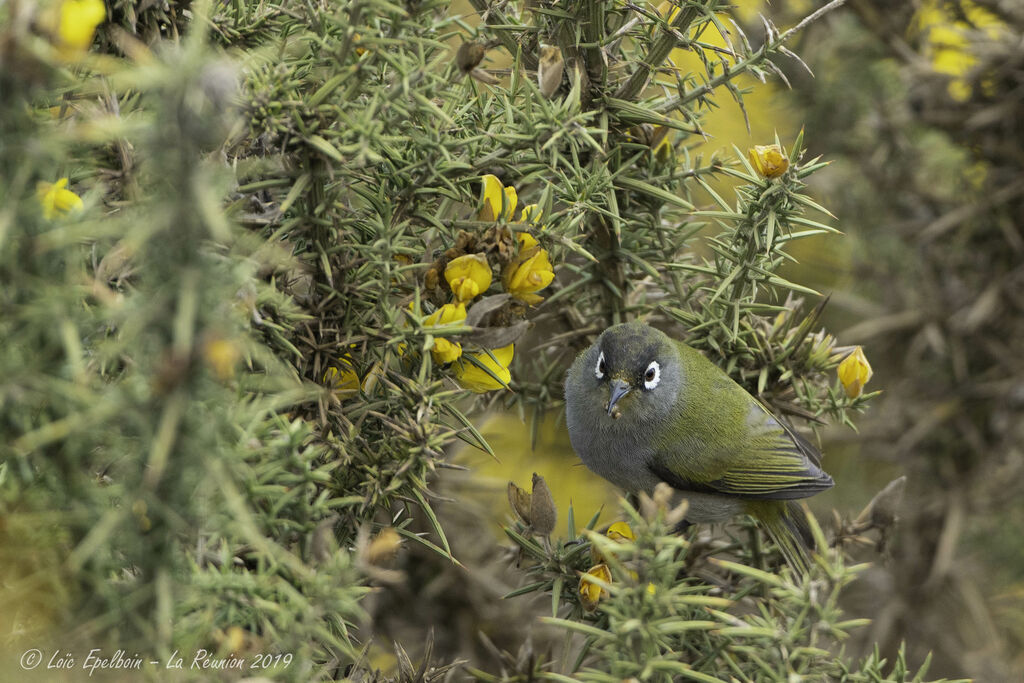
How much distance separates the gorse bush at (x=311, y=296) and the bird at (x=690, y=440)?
51 cm

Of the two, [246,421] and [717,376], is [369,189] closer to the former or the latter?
[246,421]

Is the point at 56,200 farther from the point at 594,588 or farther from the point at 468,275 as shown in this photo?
the point at 594,588

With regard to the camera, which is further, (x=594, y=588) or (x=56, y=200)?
(x=594, y=588)

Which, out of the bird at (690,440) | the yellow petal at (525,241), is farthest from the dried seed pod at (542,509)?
the bird at (690,440)

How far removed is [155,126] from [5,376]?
377 mm

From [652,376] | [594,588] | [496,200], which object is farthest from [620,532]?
[652,376]

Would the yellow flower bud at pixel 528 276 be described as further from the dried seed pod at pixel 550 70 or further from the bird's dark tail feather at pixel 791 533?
the bird's dark tail feather at pixel 791 533

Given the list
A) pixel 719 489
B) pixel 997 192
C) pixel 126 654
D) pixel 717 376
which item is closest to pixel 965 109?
pixel 997 192

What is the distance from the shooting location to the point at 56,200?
1.14 meters

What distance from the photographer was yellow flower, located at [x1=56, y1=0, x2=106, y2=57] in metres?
1.01

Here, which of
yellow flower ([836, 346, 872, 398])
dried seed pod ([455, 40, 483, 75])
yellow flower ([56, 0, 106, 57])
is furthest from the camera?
yellow flower ([836, 346, 872, 398])

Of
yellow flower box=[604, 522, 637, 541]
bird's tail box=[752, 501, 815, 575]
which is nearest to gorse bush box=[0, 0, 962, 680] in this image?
yellow flower box=[604, 522, 637, 541]

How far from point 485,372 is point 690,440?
4.67 feet

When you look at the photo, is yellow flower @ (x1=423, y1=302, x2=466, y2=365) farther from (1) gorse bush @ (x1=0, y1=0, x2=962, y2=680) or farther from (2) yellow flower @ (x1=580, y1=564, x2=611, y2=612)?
(2) yellow flower @ (x1=580, y1=564, x2=611, y2=612)
